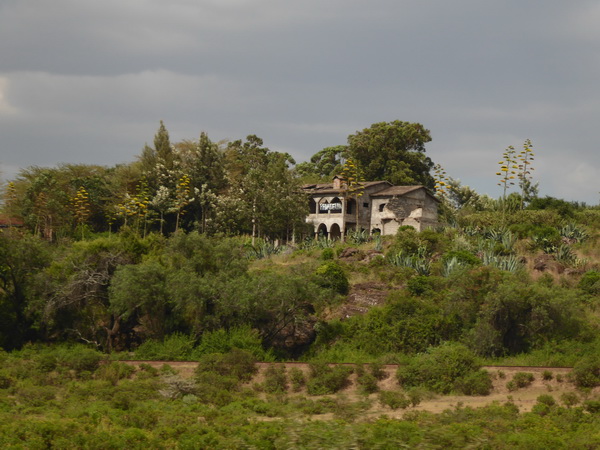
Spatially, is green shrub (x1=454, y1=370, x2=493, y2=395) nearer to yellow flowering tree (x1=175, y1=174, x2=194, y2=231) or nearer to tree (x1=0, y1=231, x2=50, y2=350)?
tree (x1=0, y1=231, x2=50, y2=350)

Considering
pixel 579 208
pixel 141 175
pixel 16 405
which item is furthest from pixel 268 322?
pixel 579 208

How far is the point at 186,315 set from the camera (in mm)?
28297

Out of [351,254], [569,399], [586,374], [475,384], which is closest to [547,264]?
[351,254]

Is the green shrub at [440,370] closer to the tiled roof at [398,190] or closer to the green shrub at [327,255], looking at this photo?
the green shrub at [327,255]

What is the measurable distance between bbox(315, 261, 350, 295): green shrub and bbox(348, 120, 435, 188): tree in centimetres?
2642

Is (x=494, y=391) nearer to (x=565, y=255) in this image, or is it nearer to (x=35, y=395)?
(x=35, y=395)

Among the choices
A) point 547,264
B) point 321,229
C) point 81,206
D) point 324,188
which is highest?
point 324,188

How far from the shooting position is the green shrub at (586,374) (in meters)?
22.0

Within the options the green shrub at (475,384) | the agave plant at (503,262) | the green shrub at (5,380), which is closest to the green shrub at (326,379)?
the green shrub at (475,384)

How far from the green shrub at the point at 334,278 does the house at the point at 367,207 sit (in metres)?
14.9

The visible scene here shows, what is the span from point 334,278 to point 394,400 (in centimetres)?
1215

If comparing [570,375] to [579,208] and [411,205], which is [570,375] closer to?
[411,205]

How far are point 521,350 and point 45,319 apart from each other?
16988 millimetres

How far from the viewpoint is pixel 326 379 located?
76.2 ft
